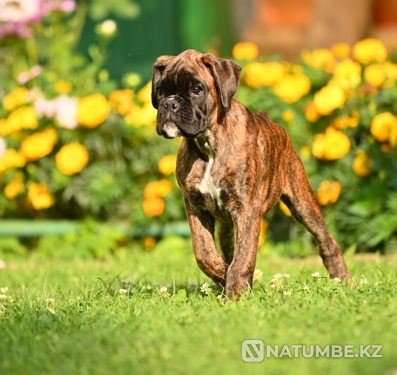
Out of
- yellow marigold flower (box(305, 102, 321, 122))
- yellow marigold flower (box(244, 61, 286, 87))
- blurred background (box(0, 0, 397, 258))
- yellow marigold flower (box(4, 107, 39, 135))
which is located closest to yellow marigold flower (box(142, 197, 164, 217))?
blurred background (box(0, 0, 397, 258))

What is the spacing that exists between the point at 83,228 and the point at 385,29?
5513 millimetres

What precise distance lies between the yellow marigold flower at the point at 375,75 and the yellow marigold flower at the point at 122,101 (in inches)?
110

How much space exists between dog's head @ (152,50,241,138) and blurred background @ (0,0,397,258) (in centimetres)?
295

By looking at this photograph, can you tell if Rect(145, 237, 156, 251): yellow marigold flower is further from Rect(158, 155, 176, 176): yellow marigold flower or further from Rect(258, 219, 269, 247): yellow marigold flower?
Rect(258, 219, 269, 247): yellow marigold flower

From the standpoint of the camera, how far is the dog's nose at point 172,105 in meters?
3.74

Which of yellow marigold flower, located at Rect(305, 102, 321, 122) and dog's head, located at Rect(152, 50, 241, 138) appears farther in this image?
yellow marigold flower, located at Rect(305, 102, 321, 122)

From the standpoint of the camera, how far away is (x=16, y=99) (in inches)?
295

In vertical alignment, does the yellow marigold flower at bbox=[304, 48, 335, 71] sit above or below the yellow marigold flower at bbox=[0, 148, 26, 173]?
above

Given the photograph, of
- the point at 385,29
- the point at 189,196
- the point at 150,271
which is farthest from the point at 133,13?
the point at 189,196

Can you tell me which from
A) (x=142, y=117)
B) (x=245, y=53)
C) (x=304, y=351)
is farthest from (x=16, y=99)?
(x=304, y=351)

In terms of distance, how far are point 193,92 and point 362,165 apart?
321cm

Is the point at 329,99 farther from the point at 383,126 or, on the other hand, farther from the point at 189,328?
the point at 189,328

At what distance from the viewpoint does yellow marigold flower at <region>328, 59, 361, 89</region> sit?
6.88 metres

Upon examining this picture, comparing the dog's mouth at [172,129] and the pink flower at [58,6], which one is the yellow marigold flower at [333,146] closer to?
the dog's mouth at [172,129]
